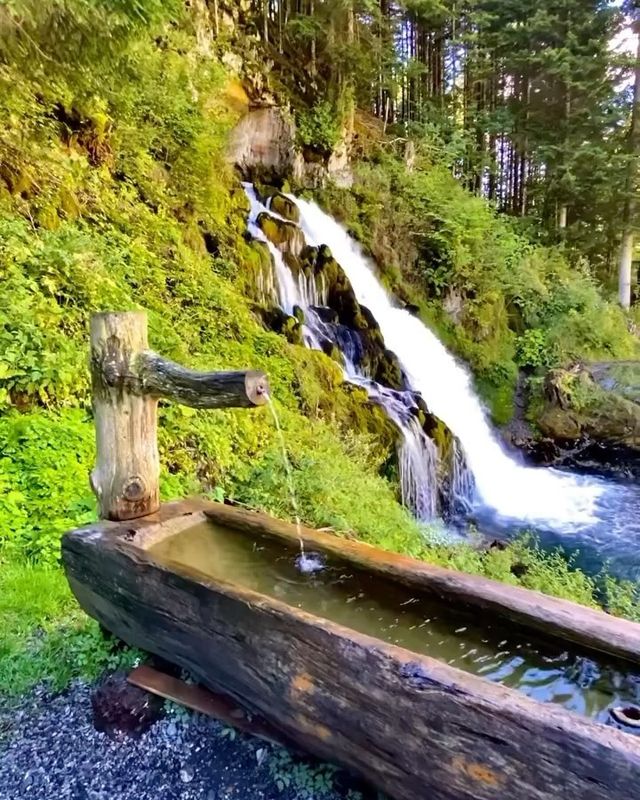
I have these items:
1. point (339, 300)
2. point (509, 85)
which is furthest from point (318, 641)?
point (509, 85)

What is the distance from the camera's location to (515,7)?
16141mm

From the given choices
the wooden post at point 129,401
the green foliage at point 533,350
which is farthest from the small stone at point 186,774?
the green foliage at point 533,350

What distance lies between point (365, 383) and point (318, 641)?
248 inches

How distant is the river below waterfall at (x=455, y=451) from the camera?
24.7ft

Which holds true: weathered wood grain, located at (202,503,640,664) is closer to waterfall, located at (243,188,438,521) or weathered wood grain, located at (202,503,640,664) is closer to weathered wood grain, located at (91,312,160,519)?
weathered wood grain, located at (91,312,160,519)

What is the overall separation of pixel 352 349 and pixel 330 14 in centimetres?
881

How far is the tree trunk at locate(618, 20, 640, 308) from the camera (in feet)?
48.5

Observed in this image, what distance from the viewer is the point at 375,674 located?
1959 millimetres

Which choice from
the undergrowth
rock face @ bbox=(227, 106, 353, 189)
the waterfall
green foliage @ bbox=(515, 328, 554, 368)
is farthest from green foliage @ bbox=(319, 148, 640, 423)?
the undergrowth

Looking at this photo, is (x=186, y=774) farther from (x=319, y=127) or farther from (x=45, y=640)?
(x=319, y=127)

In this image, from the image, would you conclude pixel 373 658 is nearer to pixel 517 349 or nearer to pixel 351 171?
pixel 517 349

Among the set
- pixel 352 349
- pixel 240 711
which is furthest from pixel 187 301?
pixel 240 711

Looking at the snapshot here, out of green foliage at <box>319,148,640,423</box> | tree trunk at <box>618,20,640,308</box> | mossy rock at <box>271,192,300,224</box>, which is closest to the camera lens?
mossy rock at <box>271,192,300,224</box>

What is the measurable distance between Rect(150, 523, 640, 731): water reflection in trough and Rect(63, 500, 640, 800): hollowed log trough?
0.09m
